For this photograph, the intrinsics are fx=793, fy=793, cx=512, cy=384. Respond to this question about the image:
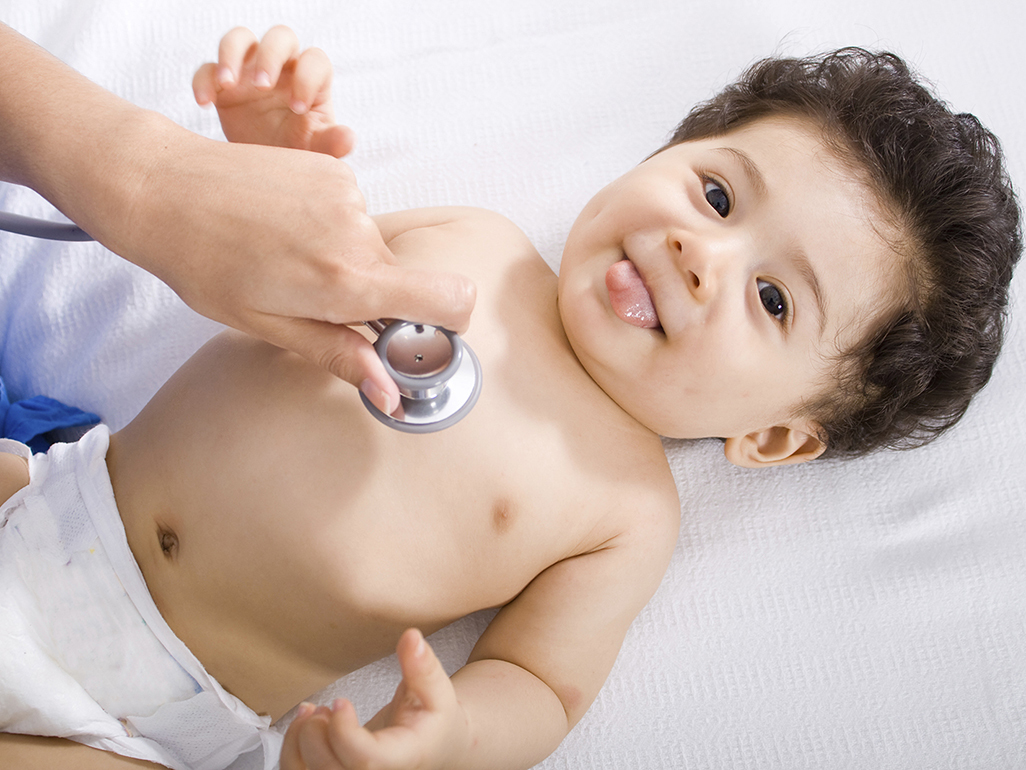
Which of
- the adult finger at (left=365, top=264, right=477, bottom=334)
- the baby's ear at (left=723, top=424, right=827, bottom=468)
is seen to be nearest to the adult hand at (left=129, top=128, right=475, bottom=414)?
the adult finger at (left=365, top=264, right=477, bottom=334)

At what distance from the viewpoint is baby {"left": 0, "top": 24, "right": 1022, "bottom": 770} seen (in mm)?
933

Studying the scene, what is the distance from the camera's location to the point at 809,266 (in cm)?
95

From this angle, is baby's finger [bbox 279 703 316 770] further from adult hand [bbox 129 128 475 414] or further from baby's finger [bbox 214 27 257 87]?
baby's finger [bbox 214 27 257 87]

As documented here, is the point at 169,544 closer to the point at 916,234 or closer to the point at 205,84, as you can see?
the point at 205,84

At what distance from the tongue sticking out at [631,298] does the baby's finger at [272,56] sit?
0.45m

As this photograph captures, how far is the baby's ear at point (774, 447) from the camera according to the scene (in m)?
1.11

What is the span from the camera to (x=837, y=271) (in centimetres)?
96

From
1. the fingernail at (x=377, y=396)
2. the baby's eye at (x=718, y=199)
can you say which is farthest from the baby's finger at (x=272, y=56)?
the baby's eye at (x=718, y=199)

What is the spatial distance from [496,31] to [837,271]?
85 cm

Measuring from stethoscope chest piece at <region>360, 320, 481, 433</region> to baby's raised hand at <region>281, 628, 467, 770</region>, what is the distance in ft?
0.63

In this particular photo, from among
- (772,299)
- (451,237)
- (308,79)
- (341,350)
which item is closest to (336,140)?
(308,79)

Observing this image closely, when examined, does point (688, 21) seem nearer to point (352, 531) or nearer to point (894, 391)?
point (894, 391)

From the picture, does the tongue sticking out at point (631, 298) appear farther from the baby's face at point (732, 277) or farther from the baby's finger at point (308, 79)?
the baby's finger at point (308, 79)

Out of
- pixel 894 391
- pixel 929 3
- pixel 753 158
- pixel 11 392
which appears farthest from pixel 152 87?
pixel 929 3
